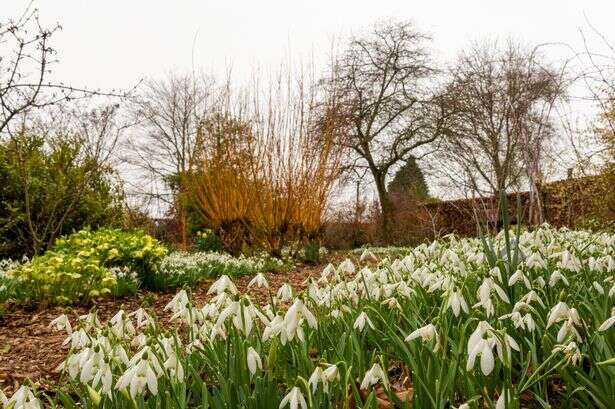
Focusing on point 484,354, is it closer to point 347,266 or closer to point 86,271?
point 347,266

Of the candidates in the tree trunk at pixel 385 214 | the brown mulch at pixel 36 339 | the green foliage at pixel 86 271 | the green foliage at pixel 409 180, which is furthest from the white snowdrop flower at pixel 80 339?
the green foliage at pixel 409 180

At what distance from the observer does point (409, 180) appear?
895 inches

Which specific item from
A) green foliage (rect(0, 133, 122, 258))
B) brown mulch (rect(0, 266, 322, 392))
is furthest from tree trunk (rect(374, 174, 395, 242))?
brown mulch (rect(0, 266, 322, 392))

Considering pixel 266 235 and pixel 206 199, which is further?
pixel 206 199

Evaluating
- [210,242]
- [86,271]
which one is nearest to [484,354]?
[86,271]

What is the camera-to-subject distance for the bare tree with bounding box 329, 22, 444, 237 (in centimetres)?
2056

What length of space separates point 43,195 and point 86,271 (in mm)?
3752

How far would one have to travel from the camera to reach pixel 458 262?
314 centimetres

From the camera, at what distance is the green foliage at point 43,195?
29.3ft

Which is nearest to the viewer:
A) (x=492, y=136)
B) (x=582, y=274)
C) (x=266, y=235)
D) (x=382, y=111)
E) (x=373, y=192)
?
(x=582, y=274)

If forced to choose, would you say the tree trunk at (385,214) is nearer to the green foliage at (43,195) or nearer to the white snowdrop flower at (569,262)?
the green foliage at (43,195)

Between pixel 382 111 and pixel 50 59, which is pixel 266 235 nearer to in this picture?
pixel 50 59

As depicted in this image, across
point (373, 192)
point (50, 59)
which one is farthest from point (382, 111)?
point (50, 59)

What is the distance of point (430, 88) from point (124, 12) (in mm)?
13225
